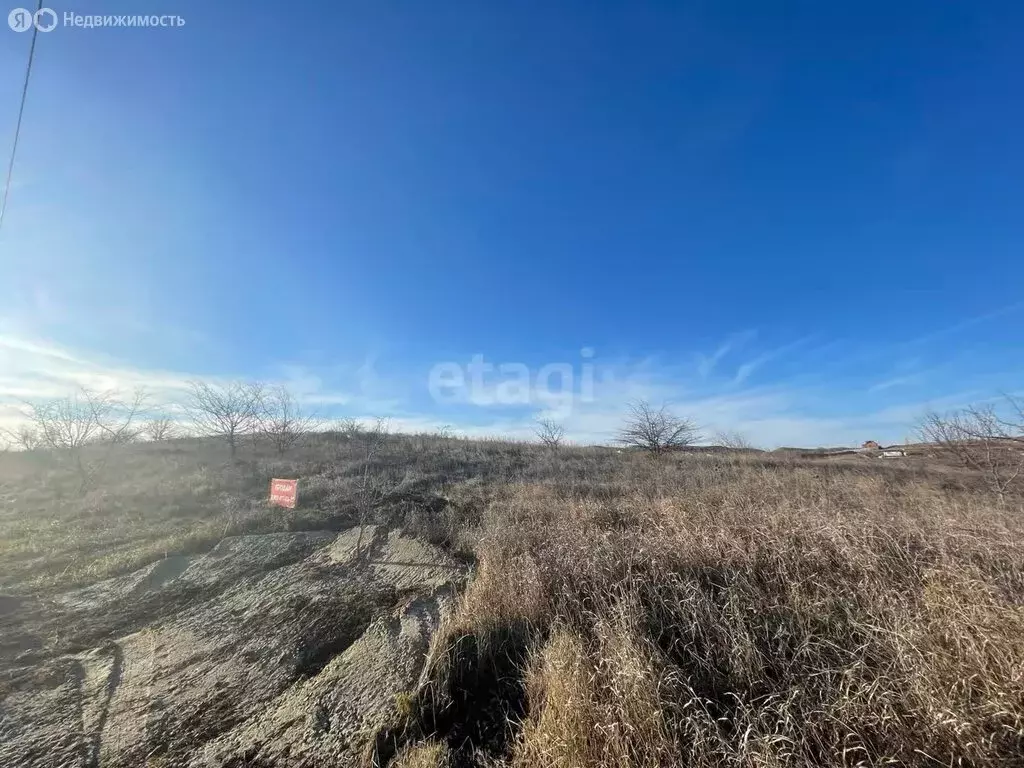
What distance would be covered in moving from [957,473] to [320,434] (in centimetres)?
3470

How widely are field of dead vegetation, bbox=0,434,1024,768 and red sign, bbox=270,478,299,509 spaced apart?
7.01ft

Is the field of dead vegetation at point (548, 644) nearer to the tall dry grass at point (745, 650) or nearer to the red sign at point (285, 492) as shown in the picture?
the tall dry grass at point (745, 650)

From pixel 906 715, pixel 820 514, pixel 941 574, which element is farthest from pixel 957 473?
pixel 906 715

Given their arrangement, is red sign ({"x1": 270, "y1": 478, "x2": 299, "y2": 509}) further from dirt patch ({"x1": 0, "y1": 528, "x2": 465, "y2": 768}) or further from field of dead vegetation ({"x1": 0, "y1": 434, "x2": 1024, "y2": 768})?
dirt patch ({"x1": 0, "y1": 528, "x2": 465, "y2": 768})

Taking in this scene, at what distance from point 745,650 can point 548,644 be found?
59.6 inches

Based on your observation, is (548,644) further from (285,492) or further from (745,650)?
(285,492)

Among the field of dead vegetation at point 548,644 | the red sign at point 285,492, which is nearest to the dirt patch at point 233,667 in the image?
the field of dead vegetation at point 548,644

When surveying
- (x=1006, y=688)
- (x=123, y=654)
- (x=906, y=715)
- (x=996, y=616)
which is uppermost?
(x=996, y=616)

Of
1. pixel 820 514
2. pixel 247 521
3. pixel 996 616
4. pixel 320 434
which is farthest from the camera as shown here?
pixel 320 434

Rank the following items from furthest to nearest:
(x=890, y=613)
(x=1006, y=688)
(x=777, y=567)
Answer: (x=777, y=567)
(x=890, y=613)
(x=1006, y=688)

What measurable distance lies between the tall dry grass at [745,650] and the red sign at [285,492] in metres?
7.13

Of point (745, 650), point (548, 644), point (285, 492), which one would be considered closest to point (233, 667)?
point (548, 644)

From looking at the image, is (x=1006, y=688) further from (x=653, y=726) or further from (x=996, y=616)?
(x=653, y=726)

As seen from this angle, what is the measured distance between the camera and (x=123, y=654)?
187 inches
